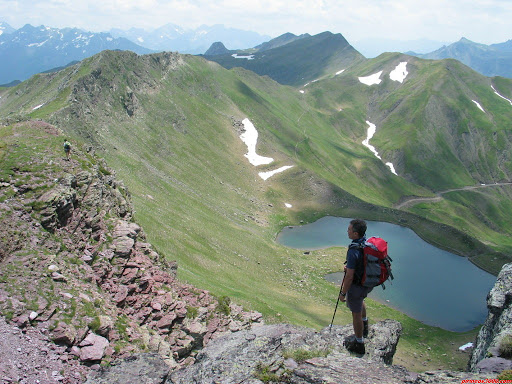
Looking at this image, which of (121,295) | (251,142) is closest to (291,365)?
(121,295)

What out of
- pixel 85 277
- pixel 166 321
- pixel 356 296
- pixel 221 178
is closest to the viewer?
pixel 356 296

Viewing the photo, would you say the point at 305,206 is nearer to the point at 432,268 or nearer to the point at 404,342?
the point at 432,268

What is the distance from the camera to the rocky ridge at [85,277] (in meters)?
16.4

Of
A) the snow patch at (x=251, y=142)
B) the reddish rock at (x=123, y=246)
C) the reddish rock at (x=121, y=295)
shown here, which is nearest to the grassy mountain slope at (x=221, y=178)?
the snow patch at (x=251, y=142)

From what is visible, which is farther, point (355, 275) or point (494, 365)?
point (355, 275)

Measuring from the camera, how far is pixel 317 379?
462 inches

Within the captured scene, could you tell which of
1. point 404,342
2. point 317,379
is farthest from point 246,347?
point 404,342

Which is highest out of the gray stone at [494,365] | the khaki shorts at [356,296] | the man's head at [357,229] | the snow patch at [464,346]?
the man's head at [357,229]

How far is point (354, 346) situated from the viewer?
14602 millimetres

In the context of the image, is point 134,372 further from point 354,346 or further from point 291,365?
point 354,346

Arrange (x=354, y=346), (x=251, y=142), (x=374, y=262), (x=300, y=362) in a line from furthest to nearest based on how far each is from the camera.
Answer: (x=251, y=142), (x=354, y=346), (x=300, y=362), (x=374, y=262)

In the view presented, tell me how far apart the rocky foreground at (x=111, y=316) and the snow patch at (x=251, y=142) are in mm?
87766

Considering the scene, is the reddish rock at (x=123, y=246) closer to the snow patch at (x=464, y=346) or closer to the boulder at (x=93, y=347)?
the boulder at (x=93, y=347)

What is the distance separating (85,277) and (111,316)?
120 inches
